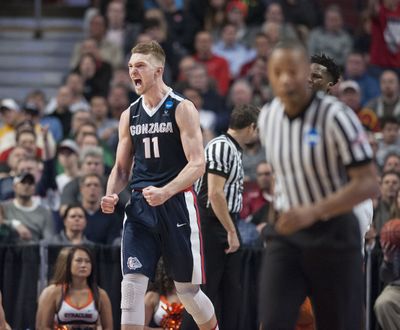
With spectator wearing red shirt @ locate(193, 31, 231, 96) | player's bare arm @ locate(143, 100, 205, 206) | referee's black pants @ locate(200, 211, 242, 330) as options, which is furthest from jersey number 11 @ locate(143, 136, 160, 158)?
spectator wearing red shirt @ locate(193, 31, 231, 96)

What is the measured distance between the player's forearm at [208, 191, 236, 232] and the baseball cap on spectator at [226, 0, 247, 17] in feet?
24.0

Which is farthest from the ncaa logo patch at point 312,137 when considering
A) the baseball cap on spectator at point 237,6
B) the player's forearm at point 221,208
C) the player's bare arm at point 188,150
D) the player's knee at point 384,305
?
the baseball cap on spectator at point 237,6

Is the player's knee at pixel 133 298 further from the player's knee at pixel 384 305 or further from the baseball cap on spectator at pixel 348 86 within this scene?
the baseball cap on spectator at pixel 348 86

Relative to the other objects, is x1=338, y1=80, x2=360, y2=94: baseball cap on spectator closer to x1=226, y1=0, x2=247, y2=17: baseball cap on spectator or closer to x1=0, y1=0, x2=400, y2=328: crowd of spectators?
x1=0, y1=0, x2=400, y2=328: crowd of spectators

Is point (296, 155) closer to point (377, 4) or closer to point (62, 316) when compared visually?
point (62, 316)

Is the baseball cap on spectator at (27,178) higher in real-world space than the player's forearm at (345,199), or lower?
higher

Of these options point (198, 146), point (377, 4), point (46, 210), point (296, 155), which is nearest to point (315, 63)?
point (198, 146)

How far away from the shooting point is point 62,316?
888cm

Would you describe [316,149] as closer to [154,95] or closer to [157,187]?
[157,187]

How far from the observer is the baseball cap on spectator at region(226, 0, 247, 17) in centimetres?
1484

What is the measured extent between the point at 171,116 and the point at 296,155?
1979 mm

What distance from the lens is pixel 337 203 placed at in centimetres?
503

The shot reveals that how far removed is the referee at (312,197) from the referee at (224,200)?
7.96 feet

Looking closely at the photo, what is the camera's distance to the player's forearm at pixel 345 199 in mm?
5031
